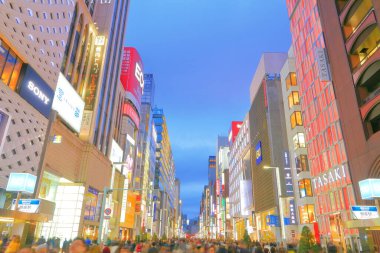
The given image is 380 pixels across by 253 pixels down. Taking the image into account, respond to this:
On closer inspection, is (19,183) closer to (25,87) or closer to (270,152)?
(25,87)

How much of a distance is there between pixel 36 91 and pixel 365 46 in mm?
33546

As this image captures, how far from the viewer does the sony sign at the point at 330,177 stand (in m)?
32.8

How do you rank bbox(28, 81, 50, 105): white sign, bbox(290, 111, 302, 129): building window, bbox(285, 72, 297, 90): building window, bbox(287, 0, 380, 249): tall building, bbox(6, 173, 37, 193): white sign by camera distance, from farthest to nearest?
bbox(285, 72, 297, 90): building window, bbox(290, 111, 302, 129): building window, bbox(287, 0, 380, 249): tall building, bbox(28, 81, 50, 105): white sign, bbox(6, 173, 37, 193): white sign

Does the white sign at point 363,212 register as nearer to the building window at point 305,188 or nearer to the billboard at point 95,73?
the building window at point 305,188

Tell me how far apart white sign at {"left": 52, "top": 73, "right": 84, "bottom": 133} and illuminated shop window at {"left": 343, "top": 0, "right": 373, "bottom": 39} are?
3241cm

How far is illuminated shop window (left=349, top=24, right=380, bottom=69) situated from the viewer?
2866cm

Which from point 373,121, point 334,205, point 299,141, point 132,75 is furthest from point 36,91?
point 132,75

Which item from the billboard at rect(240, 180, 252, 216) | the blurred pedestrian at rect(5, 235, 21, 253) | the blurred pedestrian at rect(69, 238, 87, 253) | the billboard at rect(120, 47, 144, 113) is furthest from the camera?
the billboard at rect(240, 180, 252, 216)

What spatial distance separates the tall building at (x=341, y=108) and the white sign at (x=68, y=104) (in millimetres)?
29791

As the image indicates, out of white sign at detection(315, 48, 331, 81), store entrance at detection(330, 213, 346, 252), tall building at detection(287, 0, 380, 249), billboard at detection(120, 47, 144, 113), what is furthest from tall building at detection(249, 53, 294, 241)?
billboard at detection(120, 47, 144, 113)

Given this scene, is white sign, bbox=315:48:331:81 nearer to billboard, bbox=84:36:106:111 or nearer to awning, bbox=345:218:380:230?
awning, bbox=345:218:380:230

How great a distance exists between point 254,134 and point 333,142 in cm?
3499

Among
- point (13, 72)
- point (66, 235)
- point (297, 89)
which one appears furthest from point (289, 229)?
point (13, 72)

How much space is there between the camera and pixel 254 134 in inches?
2758
